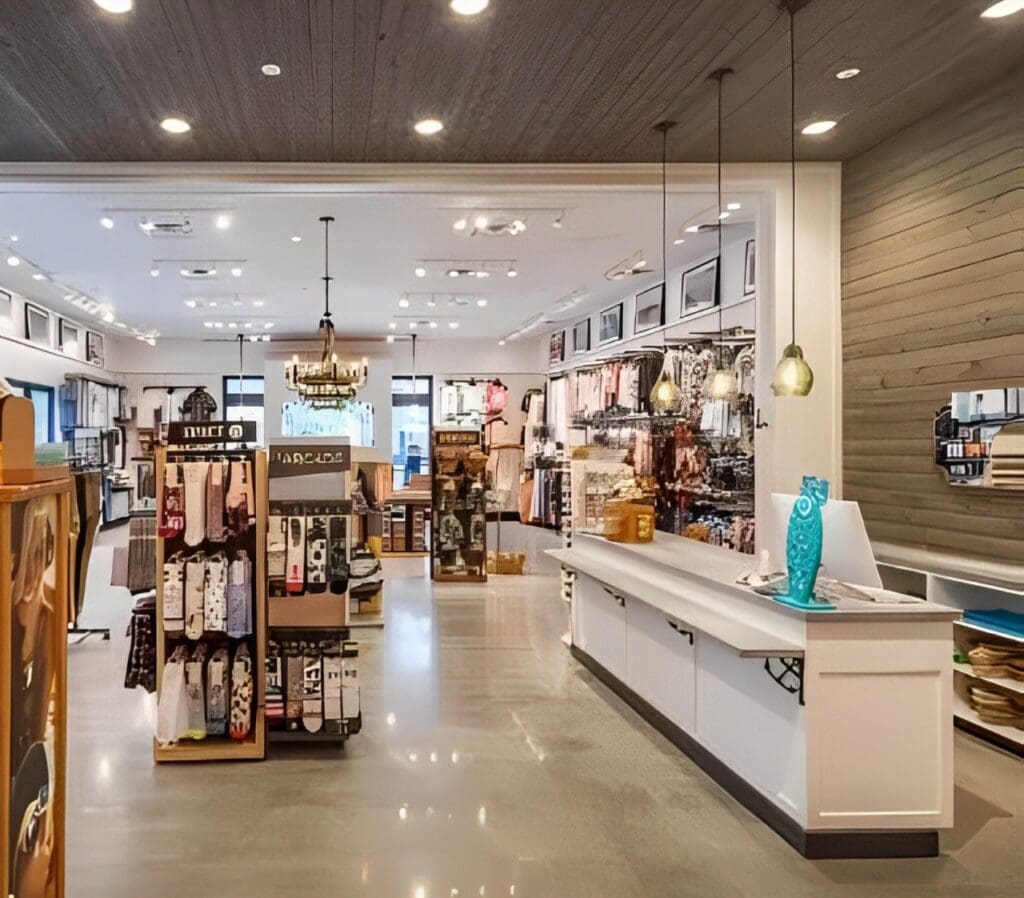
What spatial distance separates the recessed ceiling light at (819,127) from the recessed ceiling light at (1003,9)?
129 cm

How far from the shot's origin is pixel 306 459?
178 inches

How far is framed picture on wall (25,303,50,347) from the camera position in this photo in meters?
12.3

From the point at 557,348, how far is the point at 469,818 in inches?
500

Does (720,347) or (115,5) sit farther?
(720,347)

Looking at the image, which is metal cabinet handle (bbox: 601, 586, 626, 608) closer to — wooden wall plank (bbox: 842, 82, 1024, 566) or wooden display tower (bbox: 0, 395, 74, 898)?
wooden wall plank (bbox: 842, 82, 1024, 566)

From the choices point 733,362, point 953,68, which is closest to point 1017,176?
point 953,68

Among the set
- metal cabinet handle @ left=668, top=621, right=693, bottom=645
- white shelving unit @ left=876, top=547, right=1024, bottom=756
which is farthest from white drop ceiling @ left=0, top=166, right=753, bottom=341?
metal cabinet handle @ left=668, top=621, right=693, bottom=645

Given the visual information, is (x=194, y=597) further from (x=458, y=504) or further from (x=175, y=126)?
(x=458, y=504)

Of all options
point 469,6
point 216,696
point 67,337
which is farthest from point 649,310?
point 67,337

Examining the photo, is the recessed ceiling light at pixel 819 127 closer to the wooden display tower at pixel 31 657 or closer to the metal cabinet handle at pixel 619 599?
the metal cabinet handle at pixel 619 599

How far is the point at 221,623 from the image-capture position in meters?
4.29

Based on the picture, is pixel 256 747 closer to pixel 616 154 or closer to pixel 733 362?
pixel 616 154

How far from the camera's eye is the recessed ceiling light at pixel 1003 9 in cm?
374

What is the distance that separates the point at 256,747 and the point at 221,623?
68cm
